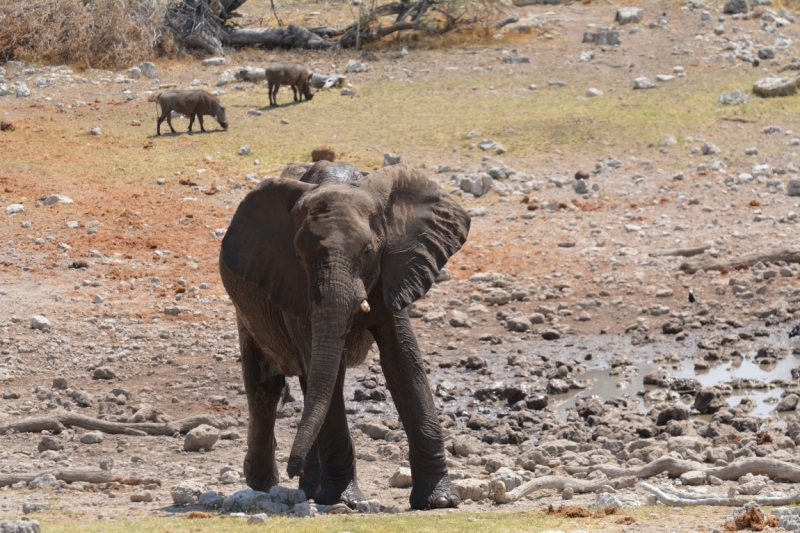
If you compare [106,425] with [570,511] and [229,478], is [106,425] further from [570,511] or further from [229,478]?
[570,511]

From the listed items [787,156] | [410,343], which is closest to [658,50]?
[787,156]

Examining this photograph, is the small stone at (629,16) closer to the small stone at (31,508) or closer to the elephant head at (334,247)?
the elephant head at (334,247)

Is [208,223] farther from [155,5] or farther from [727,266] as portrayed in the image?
[155,5]

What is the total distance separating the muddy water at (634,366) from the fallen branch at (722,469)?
3136 millimetres

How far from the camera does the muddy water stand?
13.0 m

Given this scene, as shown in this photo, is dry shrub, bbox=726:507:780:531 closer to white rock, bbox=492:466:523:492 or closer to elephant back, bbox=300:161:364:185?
white rock, bbox=492:466:523:492

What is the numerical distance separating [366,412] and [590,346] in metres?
3.34

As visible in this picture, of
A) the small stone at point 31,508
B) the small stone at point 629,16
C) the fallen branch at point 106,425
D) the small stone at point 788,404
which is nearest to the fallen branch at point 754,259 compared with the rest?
the small stone at point 788,404

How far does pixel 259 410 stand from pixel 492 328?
6120 millimetres

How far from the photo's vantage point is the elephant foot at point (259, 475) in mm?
9742

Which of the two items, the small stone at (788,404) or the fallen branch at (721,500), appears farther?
the small stone at (788,404)

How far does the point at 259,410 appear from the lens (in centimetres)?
975

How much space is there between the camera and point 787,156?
21891mm

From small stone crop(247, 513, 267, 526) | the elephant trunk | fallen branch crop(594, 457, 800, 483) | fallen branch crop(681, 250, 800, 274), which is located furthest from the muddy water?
small stone crop(247, 513, 267, 526)
